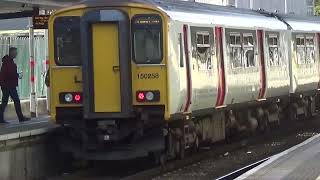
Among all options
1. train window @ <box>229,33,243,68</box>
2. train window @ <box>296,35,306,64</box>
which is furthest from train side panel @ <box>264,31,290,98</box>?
train window @ <box>229,33,243,68</box>

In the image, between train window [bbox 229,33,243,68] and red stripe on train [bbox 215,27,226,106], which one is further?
train window [bbox 229,33,243,68]

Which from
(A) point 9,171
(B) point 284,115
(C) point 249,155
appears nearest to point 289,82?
(B) point 284,115

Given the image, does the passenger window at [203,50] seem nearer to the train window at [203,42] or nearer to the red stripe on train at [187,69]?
Answer: the train window at [203,42]

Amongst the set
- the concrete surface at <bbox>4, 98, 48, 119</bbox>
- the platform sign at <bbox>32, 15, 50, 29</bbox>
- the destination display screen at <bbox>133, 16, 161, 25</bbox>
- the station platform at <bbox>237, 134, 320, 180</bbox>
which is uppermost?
the platform sign at <bbox>32, 15, 50, 29</bbox>

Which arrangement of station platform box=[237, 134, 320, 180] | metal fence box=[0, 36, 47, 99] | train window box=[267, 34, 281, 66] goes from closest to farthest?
station platform box=[237, 134, 320, 180]
train window box=[267, 34, 281, 66]
metal fence box=[0, 36, 47, 99]

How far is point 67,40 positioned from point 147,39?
4.92 feet

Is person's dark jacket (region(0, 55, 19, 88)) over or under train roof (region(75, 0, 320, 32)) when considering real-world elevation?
Result: under

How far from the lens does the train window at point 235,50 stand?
16375 mm

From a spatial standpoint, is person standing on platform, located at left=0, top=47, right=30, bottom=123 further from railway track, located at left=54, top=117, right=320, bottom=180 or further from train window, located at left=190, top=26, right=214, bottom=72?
train window, located at left=190, top=26, right=214, bottom=72

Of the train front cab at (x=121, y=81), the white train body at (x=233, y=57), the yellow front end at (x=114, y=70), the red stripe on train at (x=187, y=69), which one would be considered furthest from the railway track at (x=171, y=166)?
the yellow front end at (x=114, y=70)

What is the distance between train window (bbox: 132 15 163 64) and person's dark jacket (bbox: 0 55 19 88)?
4.56 meters

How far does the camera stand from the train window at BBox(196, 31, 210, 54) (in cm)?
1456

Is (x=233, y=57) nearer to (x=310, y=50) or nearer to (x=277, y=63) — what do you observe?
(x=277, y=63)

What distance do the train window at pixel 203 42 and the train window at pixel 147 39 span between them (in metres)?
1.73
